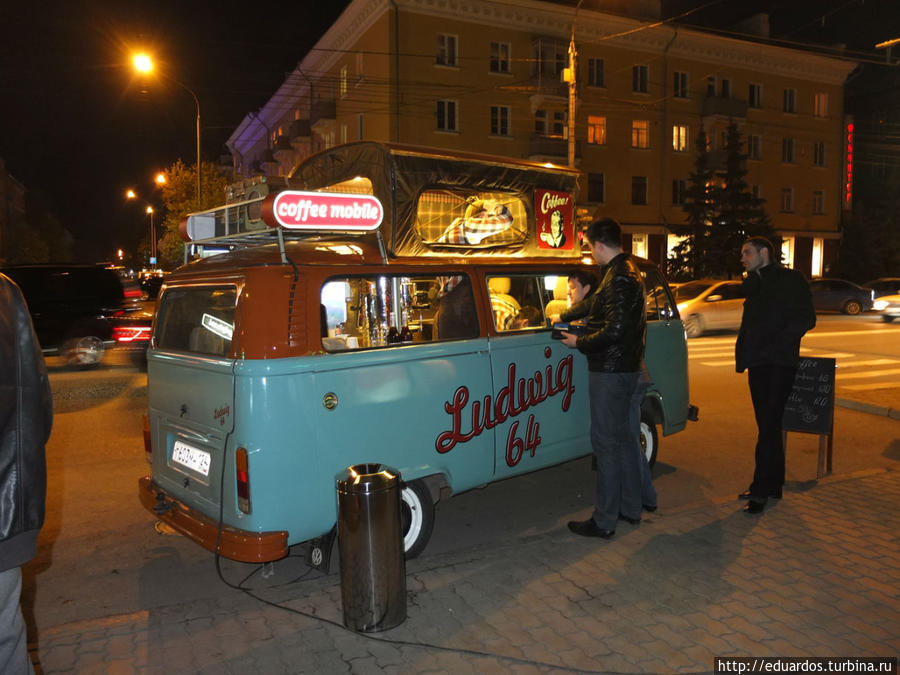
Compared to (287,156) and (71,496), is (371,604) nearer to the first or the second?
(71,496)

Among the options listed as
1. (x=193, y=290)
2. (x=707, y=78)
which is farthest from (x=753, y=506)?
(x=707, y=78)

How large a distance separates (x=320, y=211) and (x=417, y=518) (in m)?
2.10

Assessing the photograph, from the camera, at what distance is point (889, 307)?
75.8 ft

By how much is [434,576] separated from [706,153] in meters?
36.5

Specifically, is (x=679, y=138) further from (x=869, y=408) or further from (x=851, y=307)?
(x=869, y=408)

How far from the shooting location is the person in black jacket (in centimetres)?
Answer: 520

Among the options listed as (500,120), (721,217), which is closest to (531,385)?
(500,120)

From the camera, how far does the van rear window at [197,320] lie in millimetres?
4051

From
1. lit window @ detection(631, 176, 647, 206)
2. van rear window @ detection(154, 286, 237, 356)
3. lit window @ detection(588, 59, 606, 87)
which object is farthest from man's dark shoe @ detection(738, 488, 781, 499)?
lit window @ detection(631, 176, 647, 206)

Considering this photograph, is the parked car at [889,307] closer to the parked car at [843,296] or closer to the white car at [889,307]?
the white car at [889,307]

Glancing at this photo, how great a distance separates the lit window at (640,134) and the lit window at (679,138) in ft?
5.92

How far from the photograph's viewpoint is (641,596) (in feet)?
12.7

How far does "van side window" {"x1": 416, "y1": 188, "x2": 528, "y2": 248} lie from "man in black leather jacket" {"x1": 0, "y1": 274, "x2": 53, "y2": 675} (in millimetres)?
3614

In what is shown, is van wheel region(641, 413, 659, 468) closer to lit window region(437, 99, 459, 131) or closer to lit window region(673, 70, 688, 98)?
lit window region(437, 99, 459, 131)
